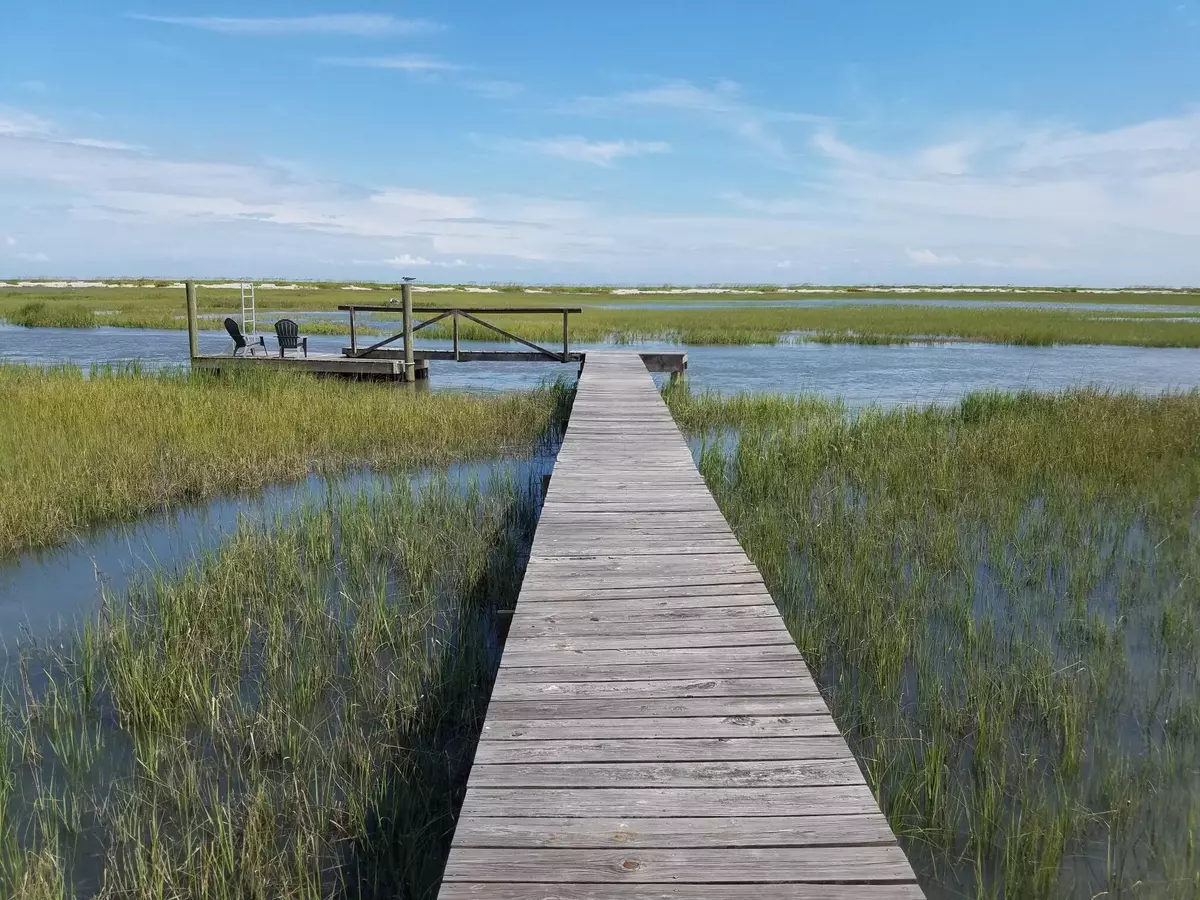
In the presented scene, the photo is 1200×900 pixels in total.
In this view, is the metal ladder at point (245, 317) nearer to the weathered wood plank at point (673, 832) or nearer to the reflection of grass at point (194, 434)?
the reflection of grass at point (194, 434)

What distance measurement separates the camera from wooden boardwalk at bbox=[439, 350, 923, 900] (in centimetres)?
212

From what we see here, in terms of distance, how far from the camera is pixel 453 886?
206 centimetres

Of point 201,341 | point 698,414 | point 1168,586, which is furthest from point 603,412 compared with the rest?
point 201,341

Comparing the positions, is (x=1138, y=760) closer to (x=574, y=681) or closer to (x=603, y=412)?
(x=574, y=681)

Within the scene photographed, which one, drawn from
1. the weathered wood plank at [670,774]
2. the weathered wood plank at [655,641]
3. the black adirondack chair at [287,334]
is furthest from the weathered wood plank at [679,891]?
the black adirondack chair at [287,334]

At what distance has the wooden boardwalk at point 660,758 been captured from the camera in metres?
2.12

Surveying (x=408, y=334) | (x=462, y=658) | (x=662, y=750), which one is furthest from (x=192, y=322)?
(x=662, y=750)

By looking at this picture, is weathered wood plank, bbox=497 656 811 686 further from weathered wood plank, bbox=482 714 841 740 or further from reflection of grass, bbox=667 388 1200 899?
reflection of grass, bbox=667 388 1200 899

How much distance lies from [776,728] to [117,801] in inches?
109

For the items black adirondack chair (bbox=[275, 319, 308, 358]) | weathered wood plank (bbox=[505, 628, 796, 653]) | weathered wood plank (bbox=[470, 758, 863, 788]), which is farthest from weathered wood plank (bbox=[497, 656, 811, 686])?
black adirondack chair (bbox=[275, 319, 308, 358])

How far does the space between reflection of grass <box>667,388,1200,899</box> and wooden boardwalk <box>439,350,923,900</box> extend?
0.84m

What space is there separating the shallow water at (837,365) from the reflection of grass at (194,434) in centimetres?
429

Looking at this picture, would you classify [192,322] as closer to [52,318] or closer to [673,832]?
[673,832]

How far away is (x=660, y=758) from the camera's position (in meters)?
2.65
